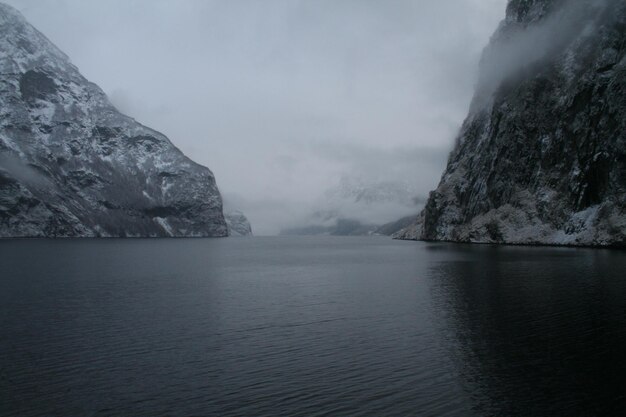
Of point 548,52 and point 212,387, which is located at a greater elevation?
point 548,52

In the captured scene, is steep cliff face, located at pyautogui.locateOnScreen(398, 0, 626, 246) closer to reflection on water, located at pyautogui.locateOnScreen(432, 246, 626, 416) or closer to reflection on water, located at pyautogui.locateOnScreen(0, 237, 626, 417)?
reflection on water, located at pyautogui.locateOnScreen(432, 246, 626, 416)

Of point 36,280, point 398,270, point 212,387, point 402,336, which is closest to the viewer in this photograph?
point 212,387

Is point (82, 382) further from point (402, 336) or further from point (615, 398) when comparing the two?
point (615, 398)

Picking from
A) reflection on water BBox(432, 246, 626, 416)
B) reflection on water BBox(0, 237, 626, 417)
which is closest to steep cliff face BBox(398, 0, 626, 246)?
reflection on water BBox(432, 246, 626, 416)

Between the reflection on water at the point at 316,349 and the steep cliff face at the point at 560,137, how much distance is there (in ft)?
283

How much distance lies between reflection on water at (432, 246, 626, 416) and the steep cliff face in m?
83.8

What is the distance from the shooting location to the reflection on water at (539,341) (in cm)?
2348

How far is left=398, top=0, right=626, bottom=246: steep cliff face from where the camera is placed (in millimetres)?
133750

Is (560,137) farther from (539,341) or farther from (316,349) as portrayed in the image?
(316,349)

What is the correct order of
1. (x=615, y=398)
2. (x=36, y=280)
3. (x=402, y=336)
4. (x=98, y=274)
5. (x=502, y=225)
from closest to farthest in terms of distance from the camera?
(x=615, y=398) → (x=402, y=336) → (x=36, y=280) → (x=98, y=274) → (x=502, y=225)

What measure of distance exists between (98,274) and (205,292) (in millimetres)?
29013

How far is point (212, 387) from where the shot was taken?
83.8ft

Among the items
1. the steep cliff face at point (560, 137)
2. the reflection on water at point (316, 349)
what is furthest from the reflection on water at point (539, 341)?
the steep cliff face at point (560, 137)

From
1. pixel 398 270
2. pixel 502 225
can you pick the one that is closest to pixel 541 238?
pixel 502 225
